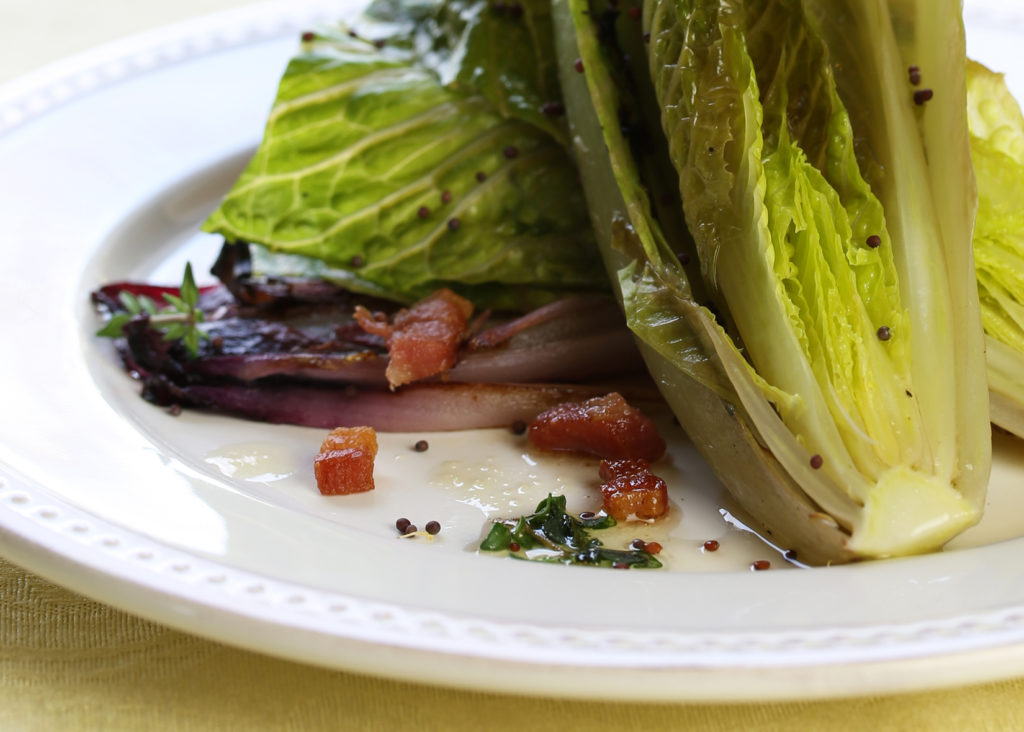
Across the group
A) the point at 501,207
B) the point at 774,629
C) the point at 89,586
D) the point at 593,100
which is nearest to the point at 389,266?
the point at 501,207

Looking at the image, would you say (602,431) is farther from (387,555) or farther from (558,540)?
(387,555)

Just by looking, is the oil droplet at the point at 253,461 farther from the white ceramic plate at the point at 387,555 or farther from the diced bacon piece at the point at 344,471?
the diced bacon piece at the point at 344,471

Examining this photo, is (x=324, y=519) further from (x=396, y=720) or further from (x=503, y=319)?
(x=503, y=319)

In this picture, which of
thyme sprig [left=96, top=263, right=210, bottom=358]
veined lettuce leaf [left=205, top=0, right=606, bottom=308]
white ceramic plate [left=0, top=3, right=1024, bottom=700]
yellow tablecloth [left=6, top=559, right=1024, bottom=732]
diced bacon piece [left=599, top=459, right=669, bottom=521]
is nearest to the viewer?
white ceramic plate [left=0, top=3, right=1024, bottom=700]

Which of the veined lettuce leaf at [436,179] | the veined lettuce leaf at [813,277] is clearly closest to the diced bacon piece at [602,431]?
the veined lettuce leaf at [813,277]

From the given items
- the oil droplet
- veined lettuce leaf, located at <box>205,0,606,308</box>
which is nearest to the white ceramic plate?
the oil droplet

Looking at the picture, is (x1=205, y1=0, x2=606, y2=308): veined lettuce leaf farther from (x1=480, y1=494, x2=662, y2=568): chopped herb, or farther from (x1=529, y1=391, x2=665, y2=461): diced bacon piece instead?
(x1=480, y1=494, x2=662, y2=568): chopped herb
